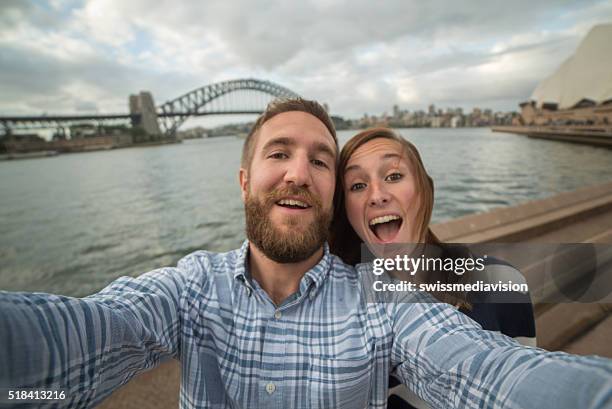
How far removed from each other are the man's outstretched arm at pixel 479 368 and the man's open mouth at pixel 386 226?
468 millimetres

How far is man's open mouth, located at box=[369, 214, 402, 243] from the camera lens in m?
1.42

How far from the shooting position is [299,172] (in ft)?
3.90

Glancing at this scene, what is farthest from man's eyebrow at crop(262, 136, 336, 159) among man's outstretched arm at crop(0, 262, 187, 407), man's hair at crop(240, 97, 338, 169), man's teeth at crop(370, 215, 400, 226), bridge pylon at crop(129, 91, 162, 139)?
bridge pylon at crop(129, 91, 162, 139)

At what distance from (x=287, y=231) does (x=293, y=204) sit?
0.12 m

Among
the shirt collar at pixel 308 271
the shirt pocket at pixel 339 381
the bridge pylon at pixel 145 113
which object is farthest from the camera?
the bridge pylon at pixel 145 113

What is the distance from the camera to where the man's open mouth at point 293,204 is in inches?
46.1

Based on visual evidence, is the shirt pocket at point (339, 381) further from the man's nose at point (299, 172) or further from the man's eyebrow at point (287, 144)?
the man's eyebrow at point (287, 144)

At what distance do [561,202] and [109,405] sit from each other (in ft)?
16.7

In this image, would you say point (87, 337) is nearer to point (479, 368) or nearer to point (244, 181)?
point (244, 181)

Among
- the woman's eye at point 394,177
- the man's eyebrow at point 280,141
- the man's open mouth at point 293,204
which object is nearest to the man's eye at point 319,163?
the man's eyebrow at point 280,141

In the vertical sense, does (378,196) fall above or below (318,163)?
below

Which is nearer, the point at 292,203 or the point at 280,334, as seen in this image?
the point at 280,334

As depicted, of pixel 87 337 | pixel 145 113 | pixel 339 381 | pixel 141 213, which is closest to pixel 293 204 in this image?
pixel 339 381

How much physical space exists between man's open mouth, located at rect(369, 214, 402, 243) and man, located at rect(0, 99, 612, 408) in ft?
0.99
